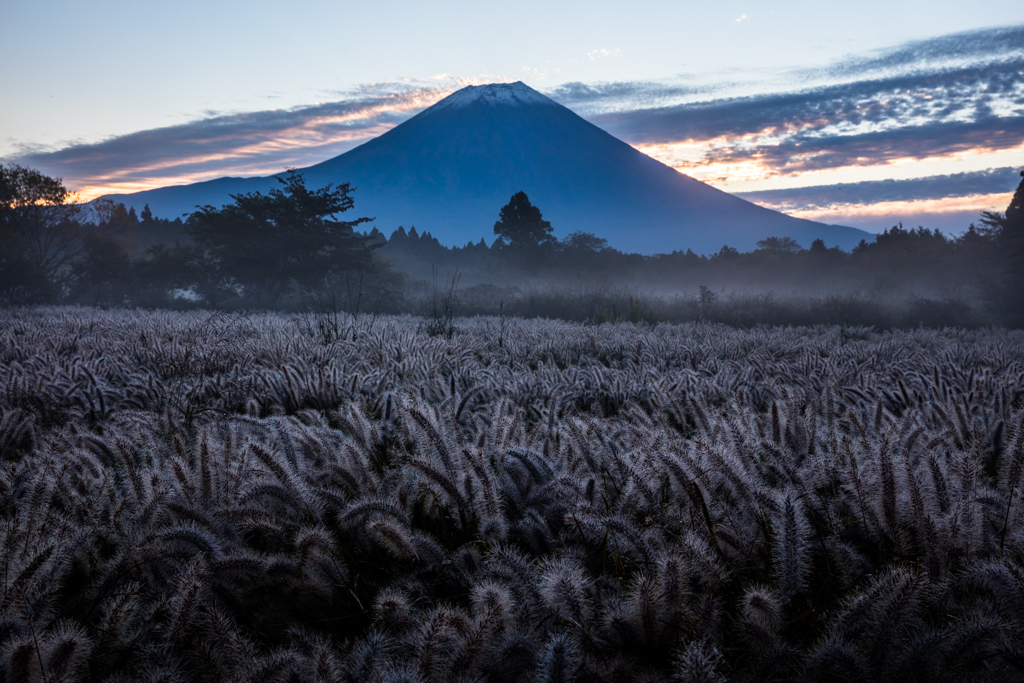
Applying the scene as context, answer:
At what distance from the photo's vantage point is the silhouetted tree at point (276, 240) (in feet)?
82.8

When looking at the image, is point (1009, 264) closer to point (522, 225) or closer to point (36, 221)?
point (522, 225)

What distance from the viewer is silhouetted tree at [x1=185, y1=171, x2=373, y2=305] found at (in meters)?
25.2

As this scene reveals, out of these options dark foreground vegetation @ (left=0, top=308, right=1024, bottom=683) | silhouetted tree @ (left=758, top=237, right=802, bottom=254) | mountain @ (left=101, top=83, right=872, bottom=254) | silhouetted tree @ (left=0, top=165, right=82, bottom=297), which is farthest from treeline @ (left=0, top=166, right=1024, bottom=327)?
mountain @ (left=101, top=83, right=872, bottom=254)

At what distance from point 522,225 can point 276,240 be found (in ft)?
106

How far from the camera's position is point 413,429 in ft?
5.11

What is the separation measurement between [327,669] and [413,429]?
0.82m

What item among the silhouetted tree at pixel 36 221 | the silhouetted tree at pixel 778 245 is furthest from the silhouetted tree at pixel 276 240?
the silhouetted tree at pixel 778 245

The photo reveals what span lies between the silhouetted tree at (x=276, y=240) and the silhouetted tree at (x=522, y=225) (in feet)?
98.1

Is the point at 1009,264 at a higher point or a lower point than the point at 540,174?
lower

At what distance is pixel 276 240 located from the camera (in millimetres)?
25234

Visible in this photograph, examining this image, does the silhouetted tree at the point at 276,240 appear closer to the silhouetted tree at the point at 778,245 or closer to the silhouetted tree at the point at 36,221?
the silhouetted tree at the point at 36,221

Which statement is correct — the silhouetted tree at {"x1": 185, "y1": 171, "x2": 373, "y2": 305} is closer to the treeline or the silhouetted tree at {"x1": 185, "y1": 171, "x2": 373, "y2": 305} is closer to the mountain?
the treeline

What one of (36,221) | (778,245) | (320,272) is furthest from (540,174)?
(36,221)

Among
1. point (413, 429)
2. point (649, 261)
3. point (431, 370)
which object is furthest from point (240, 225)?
point (649, 261)
